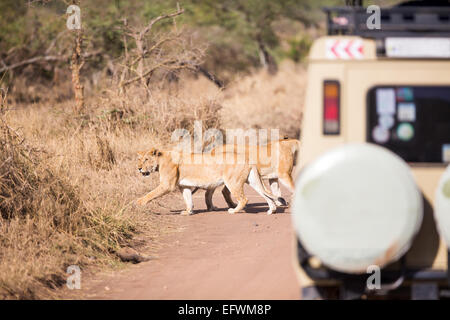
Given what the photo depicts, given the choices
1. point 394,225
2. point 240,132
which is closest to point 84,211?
point 394,225

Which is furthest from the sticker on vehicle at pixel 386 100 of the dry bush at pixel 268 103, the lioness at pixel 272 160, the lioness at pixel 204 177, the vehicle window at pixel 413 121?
the dry bush at pixel 268 103

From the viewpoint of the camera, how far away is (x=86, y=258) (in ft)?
25.2

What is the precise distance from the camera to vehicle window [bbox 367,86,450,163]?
491 cm

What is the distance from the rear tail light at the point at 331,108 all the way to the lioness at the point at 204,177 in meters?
5.78

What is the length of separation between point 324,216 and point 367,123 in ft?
3.04

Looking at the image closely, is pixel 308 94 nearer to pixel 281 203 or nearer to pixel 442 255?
pixel 442 255

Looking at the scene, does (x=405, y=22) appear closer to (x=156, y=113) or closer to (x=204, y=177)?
(x=204, y=177)

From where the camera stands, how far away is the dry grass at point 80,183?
737cm

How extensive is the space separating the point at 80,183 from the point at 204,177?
6.81ft

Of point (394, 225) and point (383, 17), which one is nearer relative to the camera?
point (394, 225)

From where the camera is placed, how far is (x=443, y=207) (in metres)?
4.44

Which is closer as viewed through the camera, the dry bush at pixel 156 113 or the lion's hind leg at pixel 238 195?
the lion's hind leg at pixel 238 195
